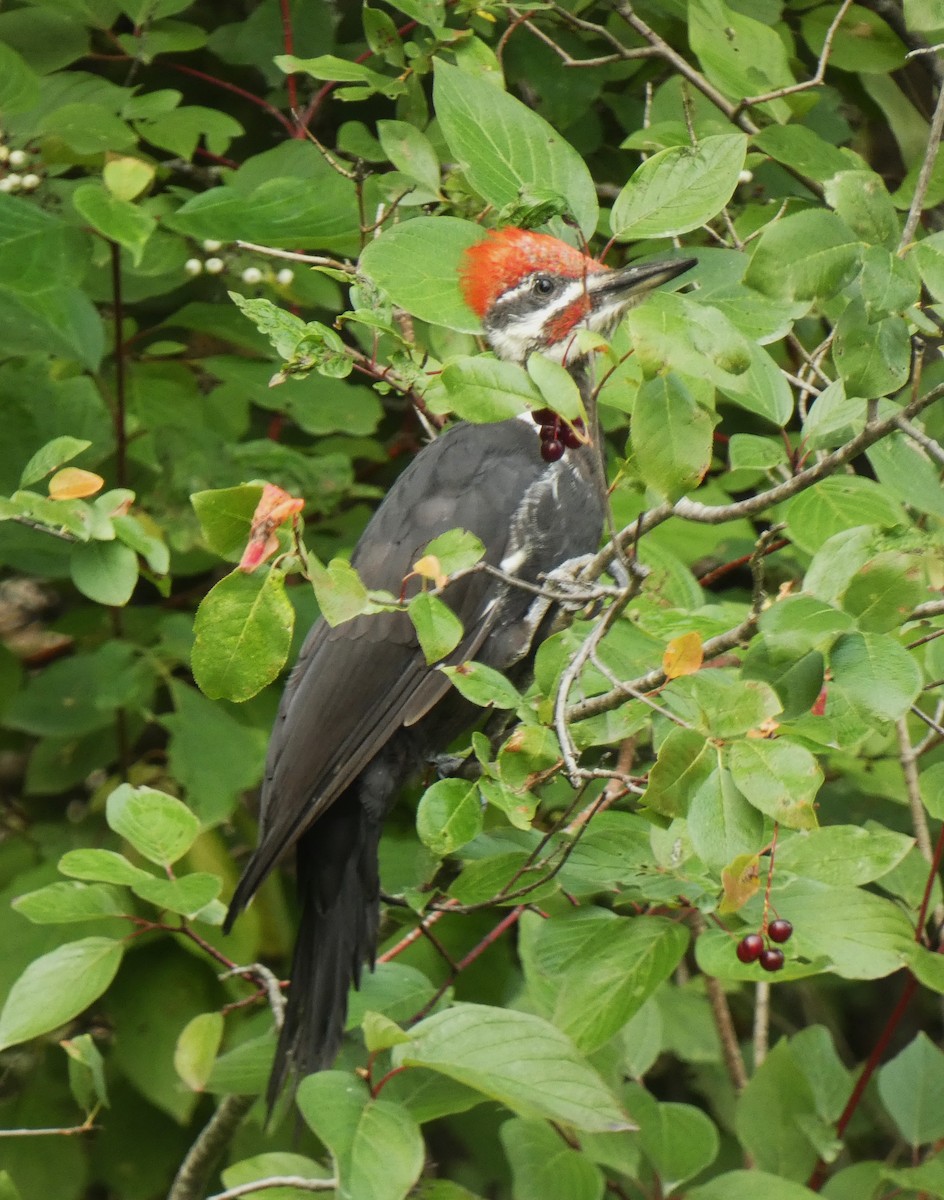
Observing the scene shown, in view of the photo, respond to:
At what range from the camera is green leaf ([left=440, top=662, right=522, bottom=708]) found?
160 centimetres

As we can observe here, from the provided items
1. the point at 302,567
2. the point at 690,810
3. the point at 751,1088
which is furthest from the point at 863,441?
the point at 751,1088

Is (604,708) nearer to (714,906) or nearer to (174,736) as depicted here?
(714,906)

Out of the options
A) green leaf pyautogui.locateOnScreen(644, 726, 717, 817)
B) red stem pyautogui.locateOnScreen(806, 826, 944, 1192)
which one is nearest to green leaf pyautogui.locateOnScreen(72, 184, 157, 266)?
green leaf pyautogui.locateOnScreen(644, 726, 717, 817)

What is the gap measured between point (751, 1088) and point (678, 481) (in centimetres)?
149

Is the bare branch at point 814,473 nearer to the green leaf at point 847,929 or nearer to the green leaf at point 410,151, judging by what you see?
the green leaf at point 847,929

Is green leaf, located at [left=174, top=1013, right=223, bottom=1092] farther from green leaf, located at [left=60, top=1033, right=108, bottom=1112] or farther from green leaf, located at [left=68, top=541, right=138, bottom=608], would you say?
green leaf, located at [left=68, top=541, right=138, bottom=608]

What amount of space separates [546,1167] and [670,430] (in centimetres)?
131

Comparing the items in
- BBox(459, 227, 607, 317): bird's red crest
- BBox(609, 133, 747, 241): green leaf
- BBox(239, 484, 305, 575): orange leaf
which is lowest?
BBox(459, 227, 607, 317): bird's red crest

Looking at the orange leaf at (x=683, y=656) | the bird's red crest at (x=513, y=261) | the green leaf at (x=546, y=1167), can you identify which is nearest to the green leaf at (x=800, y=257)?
the orange leaf at (x=683, y=656)

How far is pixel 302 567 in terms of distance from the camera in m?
1.38

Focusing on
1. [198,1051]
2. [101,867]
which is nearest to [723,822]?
[101,867]

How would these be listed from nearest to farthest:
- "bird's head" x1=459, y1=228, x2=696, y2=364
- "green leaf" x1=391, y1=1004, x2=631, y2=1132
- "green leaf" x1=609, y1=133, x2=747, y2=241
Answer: "green leaf" x1=609, y1=133, x2=747, y2=241 → "green leaf" x1=391, y1=1004, x2=631, y2=1132 → "bird's head" x1=459, y1=228, x2=696, y2=364

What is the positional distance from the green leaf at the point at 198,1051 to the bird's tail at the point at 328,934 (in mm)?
128

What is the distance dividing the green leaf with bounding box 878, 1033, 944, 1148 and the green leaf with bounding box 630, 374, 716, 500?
1.51m
